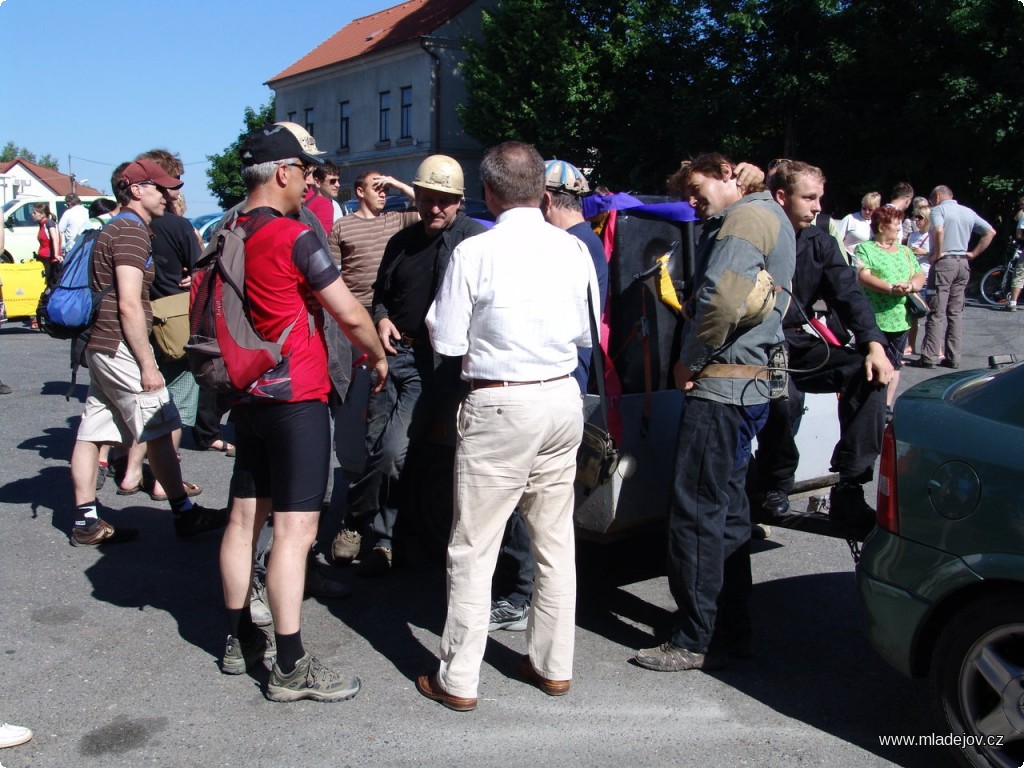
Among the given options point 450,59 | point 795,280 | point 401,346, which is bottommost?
point 401,346

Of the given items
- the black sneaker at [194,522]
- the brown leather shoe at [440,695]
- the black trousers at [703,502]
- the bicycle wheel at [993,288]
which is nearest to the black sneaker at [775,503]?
the black trousers at [703,502]

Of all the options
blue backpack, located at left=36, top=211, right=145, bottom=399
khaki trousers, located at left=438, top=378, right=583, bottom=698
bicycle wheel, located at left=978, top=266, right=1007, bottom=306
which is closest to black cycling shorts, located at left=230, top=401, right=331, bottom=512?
khaki trousers, located at left=438, top=378, right=583, bottom=698

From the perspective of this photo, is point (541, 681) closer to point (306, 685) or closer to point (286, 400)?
point (306, 685)

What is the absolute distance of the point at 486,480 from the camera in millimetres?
3449

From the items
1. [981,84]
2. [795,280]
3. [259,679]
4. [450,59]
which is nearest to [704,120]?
[981,84]

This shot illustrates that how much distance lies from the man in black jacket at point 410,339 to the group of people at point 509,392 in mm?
10

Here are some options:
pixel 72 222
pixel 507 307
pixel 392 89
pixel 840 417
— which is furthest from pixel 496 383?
pixel 392 89

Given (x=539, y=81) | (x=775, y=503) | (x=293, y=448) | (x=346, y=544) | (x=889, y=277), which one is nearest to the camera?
(x=293, y=448)

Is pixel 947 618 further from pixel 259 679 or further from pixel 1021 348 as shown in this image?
pixel 1021 348

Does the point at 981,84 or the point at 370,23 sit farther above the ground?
the point at 370,23

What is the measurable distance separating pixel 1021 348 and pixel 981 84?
13511mm

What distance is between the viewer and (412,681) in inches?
151

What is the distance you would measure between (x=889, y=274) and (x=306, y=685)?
4737mm

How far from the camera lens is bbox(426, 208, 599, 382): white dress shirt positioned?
3420mm
